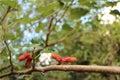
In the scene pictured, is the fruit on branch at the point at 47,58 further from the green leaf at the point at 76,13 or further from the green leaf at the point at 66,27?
the green leaf at the point at 66,27

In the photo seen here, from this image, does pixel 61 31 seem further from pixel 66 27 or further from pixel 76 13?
pixel 76 13

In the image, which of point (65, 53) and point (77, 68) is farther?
point (65, 53)

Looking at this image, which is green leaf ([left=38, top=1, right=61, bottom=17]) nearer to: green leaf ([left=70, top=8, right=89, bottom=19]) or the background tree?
the background tree

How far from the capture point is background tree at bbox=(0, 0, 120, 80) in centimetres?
101

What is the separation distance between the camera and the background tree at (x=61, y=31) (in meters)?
1.01

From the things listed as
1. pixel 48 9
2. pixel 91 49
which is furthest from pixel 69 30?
pixel 91 49

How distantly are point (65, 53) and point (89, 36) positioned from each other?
106 centimetres

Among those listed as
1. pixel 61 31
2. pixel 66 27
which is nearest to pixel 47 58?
pixel 66 27

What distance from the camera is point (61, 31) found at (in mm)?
2371

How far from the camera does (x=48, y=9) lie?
3.22 feet

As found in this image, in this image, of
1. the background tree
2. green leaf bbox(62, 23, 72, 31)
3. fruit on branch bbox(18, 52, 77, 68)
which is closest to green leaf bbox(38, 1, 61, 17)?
the background tree

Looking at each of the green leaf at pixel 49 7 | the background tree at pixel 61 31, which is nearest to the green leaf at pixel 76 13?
the background tree at pixel 61 31

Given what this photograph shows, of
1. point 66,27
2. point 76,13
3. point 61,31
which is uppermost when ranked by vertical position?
point 76,13

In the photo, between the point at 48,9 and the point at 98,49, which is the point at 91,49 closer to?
the point at 98,49
